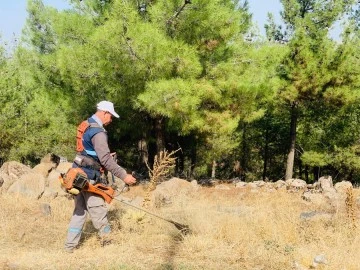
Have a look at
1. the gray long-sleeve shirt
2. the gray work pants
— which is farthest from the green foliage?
the gray long-sleeve shirt

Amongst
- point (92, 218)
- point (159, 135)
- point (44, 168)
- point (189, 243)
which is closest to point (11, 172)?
point (44, 168)

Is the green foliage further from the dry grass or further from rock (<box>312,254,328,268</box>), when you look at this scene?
rock (<box>312,254,328,268</box>)

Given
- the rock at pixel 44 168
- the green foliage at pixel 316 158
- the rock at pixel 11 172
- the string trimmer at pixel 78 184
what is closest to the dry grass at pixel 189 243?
the string trimmer at pixel 78 184

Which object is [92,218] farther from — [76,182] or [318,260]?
[318,260]

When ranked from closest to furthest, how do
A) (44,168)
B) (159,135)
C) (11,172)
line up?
(11,172) < (44,168) < (159,135)

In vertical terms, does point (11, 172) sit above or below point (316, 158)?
below

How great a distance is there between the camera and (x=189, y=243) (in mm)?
5672

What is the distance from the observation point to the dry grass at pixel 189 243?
4.99 m

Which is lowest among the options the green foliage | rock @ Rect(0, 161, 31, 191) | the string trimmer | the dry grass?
the dry grass

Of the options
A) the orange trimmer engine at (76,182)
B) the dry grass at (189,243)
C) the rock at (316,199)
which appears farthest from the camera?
the rock at (316,199)

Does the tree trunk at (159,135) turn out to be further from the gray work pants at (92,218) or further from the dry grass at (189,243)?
the gray work pants at (92,218)

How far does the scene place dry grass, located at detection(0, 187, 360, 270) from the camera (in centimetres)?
499

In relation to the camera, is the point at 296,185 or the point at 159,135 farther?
the point at 296,185

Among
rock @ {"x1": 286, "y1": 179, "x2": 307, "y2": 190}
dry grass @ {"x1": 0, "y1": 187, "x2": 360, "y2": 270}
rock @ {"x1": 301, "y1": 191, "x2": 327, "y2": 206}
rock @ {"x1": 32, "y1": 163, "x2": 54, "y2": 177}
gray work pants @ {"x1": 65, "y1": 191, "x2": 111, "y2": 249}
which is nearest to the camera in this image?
dry grass @ {"x1": 0, "y1": 187, "x2": 360, "y2": 270}
